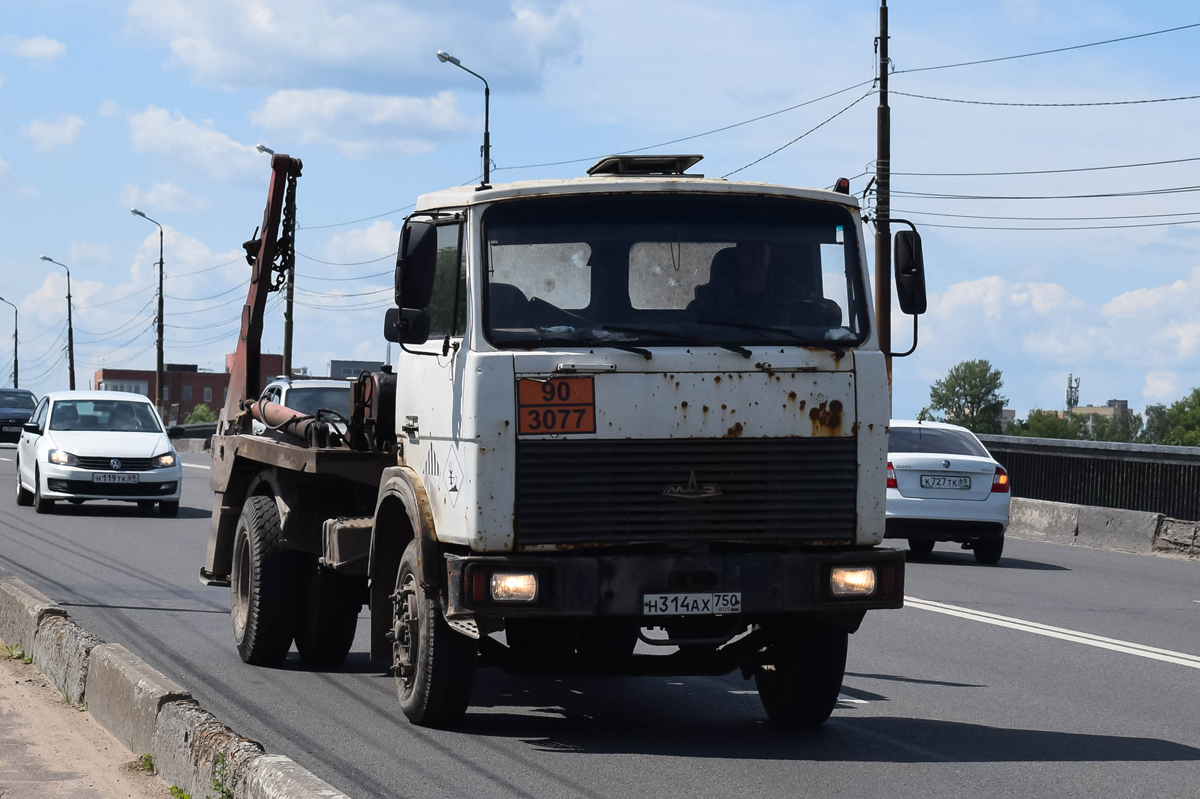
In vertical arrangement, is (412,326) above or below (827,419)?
above

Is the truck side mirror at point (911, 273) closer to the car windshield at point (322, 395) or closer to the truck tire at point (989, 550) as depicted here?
the car windshield at point (322, 395)

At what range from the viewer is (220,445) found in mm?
9844

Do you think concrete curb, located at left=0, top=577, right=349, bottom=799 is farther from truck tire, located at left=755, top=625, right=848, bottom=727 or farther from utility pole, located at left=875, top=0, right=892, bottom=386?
utility pole, located at left=875, top=0, right=892, bottom=386

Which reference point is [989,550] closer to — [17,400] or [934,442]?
[934,442]

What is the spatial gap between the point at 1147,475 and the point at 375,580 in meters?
17.0

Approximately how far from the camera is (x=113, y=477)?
800 inches

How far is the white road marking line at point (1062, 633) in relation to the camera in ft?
31.7

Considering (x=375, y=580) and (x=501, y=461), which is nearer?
(x=501, y=461)

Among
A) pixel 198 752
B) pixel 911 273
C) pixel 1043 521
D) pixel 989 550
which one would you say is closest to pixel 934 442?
pixel 989 550

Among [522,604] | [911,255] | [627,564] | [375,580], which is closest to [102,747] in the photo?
[375,580]

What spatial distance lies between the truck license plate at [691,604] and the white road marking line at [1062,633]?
4.35m

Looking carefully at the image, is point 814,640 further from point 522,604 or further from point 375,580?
point 375,580

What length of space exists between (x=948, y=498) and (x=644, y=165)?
989cm

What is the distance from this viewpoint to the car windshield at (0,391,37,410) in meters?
45.2
